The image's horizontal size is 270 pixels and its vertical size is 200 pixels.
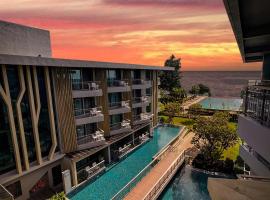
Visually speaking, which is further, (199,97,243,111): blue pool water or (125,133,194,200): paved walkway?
(199,97,243,111): blue pool water

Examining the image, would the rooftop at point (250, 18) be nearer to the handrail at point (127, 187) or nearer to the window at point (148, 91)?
the handrail at point (127, 187)

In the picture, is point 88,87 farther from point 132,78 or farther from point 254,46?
point 254,46

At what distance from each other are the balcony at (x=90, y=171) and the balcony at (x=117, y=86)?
8656 mm

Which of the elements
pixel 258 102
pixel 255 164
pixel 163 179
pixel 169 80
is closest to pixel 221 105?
pixel 169 80

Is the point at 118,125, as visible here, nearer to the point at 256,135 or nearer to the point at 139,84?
the point at 139,84

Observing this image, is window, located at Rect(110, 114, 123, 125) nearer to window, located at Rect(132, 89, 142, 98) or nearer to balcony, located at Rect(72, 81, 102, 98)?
window, located at Rect(132, 89, 142, 98)

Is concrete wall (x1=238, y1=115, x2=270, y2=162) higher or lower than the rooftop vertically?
lower

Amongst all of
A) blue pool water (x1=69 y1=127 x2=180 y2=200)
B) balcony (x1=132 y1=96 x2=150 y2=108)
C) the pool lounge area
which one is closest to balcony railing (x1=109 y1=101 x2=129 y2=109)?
balcony (x1=132 y1=96 x2=150 y2=108)

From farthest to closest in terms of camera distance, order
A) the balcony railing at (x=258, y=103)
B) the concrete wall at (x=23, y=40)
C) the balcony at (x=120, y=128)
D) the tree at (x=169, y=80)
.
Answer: the tree at (x=169, y=80) < the balcony at (x=120, y=128) < the concrete wall at (x=23, y=40) < the balcony railing at (x=258, y=103)

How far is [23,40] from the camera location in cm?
2059

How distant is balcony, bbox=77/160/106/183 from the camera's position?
20391 millimetres

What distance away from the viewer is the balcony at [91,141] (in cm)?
2122

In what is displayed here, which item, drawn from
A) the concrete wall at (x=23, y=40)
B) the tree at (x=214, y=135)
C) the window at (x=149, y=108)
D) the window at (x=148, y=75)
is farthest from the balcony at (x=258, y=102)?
the window at (x=149, y=108)

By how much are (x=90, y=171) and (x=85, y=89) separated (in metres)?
8.78
